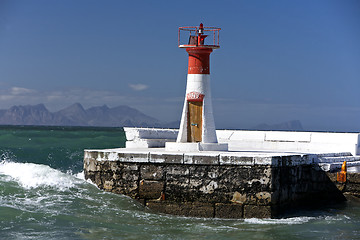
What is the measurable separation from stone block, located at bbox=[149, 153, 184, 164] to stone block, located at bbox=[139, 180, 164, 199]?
1.54 ft

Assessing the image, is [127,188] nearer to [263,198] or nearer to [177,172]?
[177,172]

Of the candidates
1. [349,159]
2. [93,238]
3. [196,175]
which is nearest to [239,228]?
[196,175]

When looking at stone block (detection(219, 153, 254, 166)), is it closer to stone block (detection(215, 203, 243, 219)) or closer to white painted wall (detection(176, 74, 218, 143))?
stone block (detection(215, 203, 243, 219))

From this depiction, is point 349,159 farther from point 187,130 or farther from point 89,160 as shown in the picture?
point 89,160

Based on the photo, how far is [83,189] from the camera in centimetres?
1303

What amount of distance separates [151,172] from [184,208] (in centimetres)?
105

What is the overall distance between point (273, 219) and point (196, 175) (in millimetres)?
1818

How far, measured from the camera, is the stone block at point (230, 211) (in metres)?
12.1

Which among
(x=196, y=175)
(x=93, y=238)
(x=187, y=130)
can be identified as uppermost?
(x=187, y=130)

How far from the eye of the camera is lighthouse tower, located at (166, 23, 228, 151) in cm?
1468

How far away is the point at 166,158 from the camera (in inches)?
492

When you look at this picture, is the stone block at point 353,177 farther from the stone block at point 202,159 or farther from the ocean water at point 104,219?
the stone block at point 202,159

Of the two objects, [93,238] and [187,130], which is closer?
[93,238]

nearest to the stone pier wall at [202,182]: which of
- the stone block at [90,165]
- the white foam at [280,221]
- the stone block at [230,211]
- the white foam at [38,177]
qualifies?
the stone block at [230,211]
